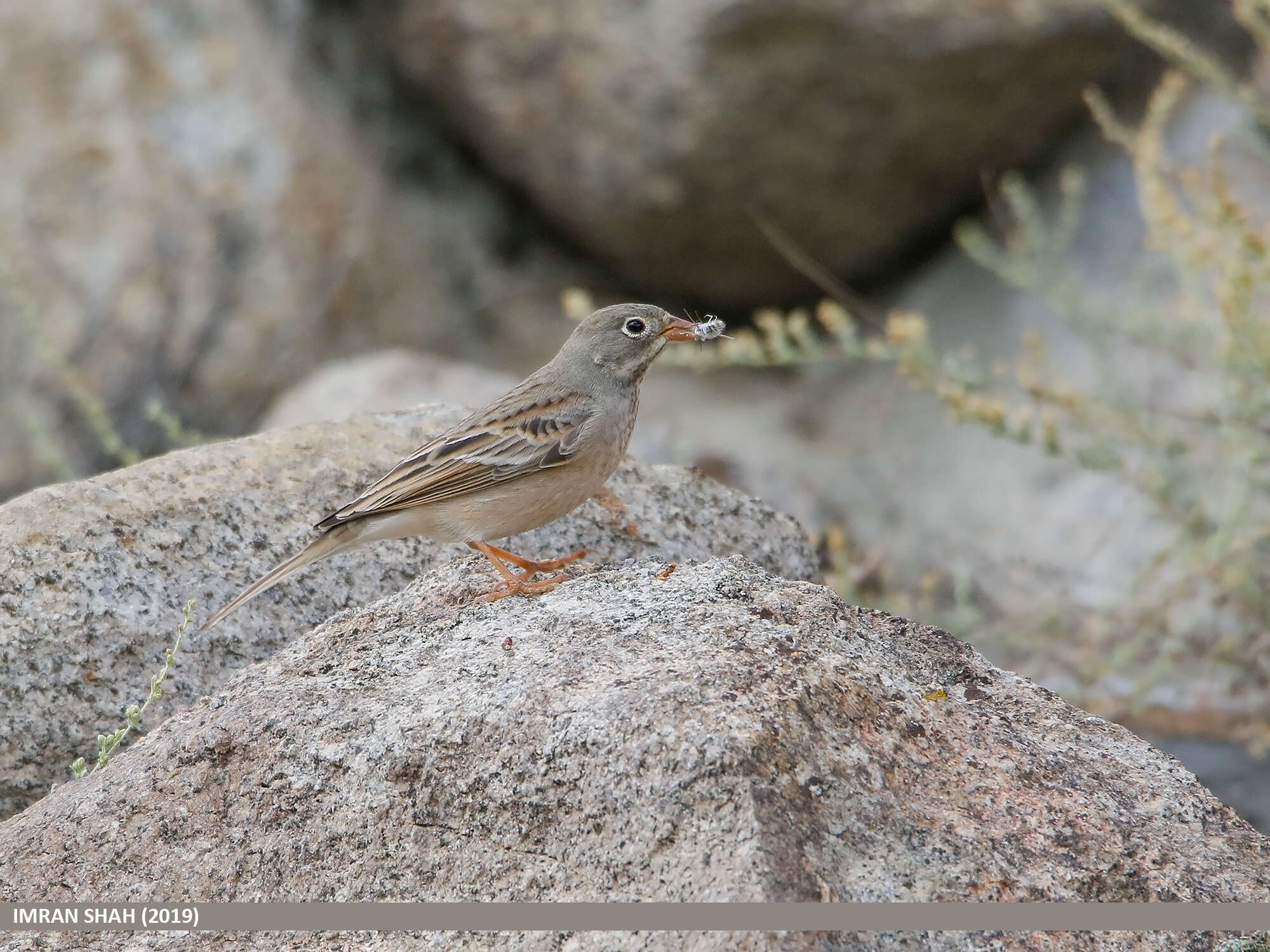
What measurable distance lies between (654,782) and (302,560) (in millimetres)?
2028

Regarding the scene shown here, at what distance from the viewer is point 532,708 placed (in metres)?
3.46

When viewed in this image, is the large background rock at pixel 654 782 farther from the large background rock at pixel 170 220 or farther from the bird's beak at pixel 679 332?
the large background rock at pixel 170 220

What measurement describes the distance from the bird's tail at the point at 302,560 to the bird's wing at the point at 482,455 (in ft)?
0.26

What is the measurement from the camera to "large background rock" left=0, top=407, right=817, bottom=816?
4562mm

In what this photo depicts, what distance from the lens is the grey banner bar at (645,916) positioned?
2.94 metres

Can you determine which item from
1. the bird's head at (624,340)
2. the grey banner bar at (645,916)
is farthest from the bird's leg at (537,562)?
the grey banner bar at (645,916)

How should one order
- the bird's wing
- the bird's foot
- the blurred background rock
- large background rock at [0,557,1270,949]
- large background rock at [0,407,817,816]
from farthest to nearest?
the blurred background rock
the bird's wing
large background rock at [0,407,817,816]
the bird's foot
large background rock at [0,557,1270,949]

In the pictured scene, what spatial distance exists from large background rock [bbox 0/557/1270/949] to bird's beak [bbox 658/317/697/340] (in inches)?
74.4

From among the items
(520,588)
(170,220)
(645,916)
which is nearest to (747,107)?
(170,220)

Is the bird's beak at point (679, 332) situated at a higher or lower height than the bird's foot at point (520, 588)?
higher

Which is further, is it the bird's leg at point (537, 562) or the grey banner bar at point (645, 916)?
the bird's leg at point (537, 562)

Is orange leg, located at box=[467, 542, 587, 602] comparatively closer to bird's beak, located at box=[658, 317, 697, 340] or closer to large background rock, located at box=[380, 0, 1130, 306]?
bird's beak, located at box=[658, 317, 697, 340]

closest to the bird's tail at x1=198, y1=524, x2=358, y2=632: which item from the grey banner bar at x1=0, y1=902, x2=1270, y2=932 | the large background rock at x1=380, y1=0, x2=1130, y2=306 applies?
the grey banner bar at x1=0, y1=902, x2=1270, y2=932

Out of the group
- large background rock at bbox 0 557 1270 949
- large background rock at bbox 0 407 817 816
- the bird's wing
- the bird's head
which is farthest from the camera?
the bird's head
